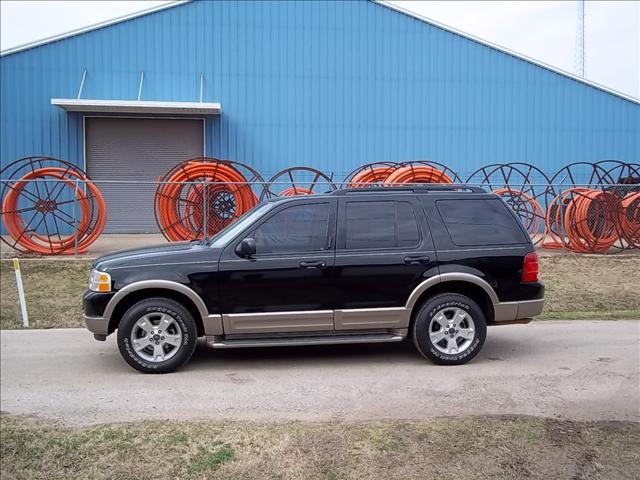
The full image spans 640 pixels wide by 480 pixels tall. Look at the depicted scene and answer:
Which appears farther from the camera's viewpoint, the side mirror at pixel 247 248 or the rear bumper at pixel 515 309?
the rear bumper at pixel 515 309

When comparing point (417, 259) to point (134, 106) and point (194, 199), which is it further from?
point (134, 106)

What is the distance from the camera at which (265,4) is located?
21906 millimetres

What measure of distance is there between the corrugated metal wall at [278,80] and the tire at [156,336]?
1605 cm

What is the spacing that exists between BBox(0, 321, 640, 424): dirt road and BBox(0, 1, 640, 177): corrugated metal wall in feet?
48.9

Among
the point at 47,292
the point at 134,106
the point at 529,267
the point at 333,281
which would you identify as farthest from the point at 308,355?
Answer: the point at 134,106

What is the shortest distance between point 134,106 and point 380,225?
1557 cm

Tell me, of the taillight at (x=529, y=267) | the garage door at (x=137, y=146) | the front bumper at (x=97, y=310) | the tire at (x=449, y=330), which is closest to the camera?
the front bumper at (x=97, y=310)

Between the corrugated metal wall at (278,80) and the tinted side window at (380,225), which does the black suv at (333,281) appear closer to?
the tinted side window at (380,225)

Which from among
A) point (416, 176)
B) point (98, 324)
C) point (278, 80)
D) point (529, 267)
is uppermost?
point (278, 80)

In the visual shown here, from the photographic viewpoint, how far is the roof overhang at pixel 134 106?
797 inches

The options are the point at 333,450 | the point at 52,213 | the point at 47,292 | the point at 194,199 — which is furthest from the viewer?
the point at 194,199

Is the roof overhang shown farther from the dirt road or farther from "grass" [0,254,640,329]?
the dirt road

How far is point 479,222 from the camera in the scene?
7.09 meters

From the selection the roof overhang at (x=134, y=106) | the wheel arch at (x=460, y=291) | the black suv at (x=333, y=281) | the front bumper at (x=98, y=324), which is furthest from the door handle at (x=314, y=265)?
the roof overhang at (x=134, y=106)
